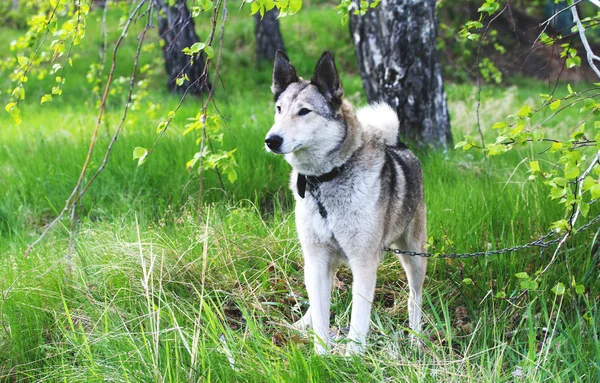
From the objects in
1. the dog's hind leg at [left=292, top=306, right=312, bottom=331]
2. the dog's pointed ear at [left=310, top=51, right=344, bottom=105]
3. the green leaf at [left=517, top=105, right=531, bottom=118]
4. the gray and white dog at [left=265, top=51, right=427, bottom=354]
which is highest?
the dog's pointed ear at [left=310, top=51, right=344, bottom=105]

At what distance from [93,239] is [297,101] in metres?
1.85

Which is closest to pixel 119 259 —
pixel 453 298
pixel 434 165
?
pixel 453 298

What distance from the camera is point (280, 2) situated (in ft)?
7.57

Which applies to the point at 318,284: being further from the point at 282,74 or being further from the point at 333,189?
the point at 282,74

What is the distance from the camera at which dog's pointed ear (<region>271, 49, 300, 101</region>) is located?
131 inches

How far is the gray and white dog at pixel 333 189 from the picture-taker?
3.02 metres

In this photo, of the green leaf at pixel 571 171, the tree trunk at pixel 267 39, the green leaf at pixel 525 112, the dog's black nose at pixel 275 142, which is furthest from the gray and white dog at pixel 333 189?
the tree trunk at pixel 267 39

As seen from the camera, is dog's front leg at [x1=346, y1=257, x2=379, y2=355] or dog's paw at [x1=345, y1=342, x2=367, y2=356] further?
dog's front leg at [x1=346, y1=257, x2=379, y2=355]

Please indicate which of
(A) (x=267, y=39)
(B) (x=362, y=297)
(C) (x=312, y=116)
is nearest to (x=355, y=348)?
(B) (x=362, y=297)

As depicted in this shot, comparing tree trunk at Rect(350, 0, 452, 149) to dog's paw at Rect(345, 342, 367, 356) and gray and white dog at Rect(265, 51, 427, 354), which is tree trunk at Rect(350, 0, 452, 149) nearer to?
gray and white dog at Rect(265, 51, 427, 354)

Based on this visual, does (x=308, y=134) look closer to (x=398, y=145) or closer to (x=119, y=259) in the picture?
(x=398, y=145)

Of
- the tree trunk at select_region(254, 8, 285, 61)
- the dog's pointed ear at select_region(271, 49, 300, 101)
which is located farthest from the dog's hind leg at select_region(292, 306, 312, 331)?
the tree trunk at select_region(254, 8, 285, 61)

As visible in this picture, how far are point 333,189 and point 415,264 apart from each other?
75 centimetres

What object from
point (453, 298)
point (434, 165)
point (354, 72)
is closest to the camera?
point (453, 298)
